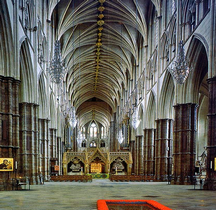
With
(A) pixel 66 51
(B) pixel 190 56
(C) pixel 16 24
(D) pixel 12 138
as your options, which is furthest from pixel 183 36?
(A) pixel 66 51

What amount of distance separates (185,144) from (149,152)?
13.9 meters

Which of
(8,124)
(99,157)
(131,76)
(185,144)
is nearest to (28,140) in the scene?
(8,124)

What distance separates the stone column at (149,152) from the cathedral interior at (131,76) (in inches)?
4.9

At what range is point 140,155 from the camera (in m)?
43.0

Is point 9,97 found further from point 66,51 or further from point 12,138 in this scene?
point 66,51

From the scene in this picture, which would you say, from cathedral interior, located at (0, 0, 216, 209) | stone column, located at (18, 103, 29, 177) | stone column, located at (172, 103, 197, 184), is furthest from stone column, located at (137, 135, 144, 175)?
stone column, located at (18, 103, 29, 177)

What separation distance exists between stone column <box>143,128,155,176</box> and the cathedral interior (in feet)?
0.41

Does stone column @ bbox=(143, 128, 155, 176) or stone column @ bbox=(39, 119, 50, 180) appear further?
stone column @ bbox=(143, 128, 155, 176)

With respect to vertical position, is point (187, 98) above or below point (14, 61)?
below

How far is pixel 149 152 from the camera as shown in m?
37.2

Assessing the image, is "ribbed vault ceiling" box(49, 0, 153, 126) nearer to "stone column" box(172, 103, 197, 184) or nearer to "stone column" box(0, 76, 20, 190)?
"stone column" box(172, 103, 197, 184)

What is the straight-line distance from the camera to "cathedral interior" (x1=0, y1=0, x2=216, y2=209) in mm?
17938

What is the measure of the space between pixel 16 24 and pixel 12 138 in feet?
22.8

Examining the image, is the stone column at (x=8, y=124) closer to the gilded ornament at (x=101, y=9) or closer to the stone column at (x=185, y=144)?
the stone column at (x=185, y=144)
